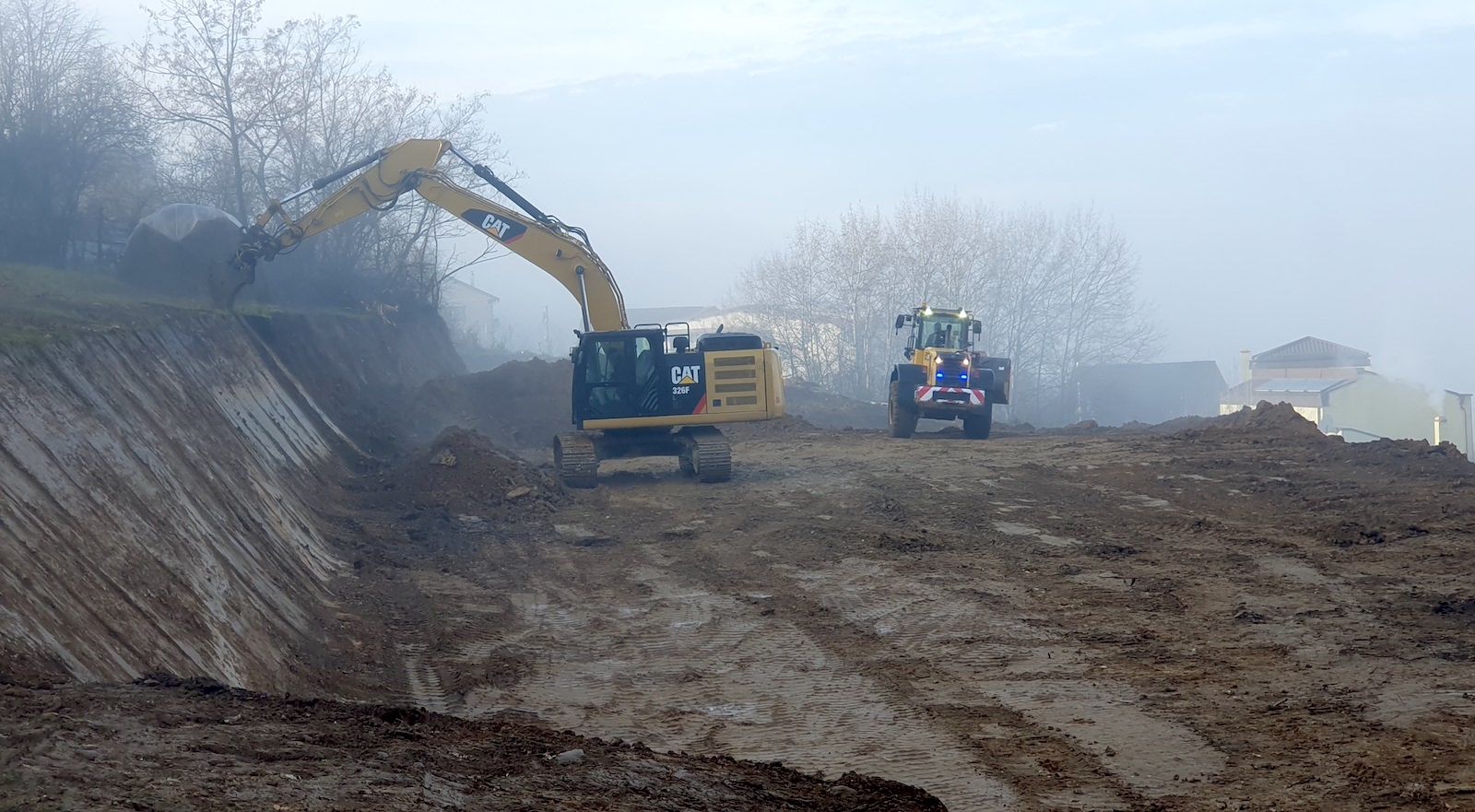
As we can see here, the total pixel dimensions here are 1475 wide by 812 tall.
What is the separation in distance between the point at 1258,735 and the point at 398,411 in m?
23.9

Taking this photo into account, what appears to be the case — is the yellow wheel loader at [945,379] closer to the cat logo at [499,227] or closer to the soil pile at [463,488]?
the cat logo at [499,227]

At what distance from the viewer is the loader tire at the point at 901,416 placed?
25.2 metres

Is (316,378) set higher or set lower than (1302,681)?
higher

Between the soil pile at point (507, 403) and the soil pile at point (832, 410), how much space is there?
8077mm

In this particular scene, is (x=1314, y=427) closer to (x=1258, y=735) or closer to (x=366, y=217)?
(x=1258, y=735)

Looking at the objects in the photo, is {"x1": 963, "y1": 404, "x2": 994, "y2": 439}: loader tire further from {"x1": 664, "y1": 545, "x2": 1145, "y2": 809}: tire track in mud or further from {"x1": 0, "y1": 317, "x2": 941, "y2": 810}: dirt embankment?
{"x1": 664, "y1": 545, "x2": 1145, "y2": 809}: tire track in mud

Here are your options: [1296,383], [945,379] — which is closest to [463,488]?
[945,379]

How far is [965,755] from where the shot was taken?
634cm

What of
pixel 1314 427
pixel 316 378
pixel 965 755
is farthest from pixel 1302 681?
pixel 316 378

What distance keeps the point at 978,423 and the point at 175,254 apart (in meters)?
17.3

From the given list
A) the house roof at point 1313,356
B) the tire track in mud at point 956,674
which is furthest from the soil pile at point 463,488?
the house roof at point 1313,356

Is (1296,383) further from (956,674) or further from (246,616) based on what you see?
(246,616)

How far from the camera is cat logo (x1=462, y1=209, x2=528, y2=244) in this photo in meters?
18.7

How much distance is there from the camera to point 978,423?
82.4 feet
